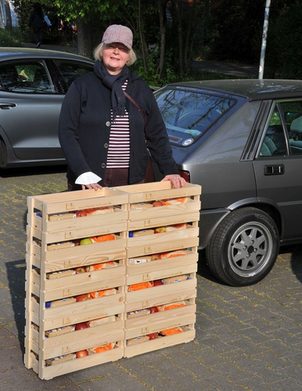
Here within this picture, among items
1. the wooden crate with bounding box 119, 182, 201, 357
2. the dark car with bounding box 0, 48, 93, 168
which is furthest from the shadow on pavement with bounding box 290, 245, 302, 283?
the dark car with bounding box 0, 48, 93, 168

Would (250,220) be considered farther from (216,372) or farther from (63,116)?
(63,116)

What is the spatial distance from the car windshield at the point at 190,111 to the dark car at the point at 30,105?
10.1ft

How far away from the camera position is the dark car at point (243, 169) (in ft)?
17.0

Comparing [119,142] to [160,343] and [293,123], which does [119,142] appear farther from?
[293,123]

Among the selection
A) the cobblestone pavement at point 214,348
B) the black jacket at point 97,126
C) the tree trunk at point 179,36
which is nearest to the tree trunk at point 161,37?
the tree trunk at point 179,36

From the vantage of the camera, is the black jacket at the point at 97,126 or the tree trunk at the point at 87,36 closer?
the black jacket at the point at 97,126

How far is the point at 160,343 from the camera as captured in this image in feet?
14.1

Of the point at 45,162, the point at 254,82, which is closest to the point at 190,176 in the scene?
the point at 254,82

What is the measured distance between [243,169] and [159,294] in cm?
151

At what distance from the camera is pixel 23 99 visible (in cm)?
877

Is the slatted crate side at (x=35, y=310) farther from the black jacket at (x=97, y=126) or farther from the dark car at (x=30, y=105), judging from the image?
the dark car at (x=30, y=105)

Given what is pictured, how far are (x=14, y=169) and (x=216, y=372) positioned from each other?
6.11m

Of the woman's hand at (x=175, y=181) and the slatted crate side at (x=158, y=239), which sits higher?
the woman's hand at (x=175, y=181)

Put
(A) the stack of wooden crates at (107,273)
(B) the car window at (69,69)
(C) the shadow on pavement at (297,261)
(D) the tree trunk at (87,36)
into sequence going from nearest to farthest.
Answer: (A) the stack of wooden crates at (107,273) < (C) the shadow on pavement at (297,261) < (B) the car window at (69,69) < (D) the tree trunk at (87,36)
